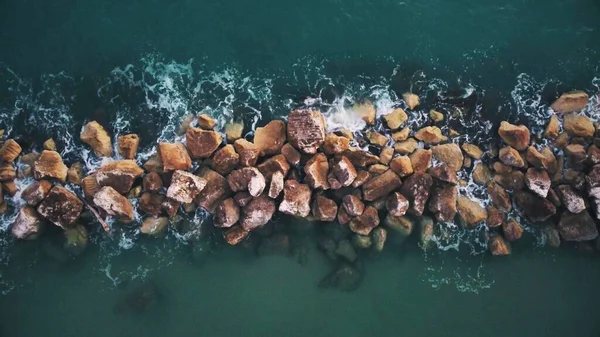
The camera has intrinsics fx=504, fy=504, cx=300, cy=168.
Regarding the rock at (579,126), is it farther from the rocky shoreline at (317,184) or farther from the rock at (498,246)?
the rock at (498,246)

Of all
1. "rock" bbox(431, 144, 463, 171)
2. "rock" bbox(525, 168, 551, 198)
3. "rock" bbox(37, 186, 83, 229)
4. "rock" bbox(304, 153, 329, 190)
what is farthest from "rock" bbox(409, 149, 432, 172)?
"rock" bbox(37, 186, 83, 229)

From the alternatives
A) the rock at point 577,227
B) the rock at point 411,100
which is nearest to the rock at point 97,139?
the rock at point 411,100

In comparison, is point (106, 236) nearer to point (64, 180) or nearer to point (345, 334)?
point (64, 180)

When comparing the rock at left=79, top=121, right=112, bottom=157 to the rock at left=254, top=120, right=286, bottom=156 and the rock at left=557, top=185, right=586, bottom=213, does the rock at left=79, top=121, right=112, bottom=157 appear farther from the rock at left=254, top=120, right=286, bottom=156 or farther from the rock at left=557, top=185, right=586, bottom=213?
the rock at left=557, top=185, right=586, bottom=213

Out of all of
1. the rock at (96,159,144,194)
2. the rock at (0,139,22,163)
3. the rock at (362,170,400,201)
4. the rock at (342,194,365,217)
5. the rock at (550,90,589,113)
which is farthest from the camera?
the rock at (550,90,589,113)

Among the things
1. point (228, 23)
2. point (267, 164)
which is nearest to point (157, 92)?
point (228, 23)
